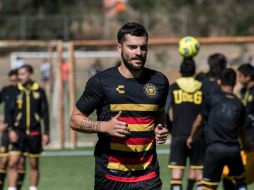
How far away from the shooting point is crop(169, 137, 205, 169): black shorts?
12633 mm

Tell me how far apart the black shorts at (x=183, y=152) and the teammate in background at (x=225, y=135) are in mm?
1328

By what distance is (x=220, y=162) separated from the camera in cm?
1116

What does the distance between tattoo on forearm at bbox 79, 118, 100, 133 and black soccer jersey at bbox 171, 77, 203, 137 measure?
4.86 metres

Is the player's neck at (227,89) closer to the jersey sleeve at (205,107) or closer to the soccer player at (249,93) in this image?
the jersey sleeve at (205,107)

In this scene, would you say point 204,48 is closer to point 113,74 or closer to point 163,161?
point 163,161

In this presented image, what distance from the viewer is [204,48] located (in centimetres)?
3750

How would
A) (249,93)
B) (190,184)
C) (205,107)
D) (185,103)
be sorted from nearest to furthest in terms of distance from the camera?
1. (205,107)
2. (185,103)
3. (249,93)
4. (190,184)

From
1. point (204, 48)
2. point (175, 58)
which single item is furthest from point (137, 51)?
point (175, 58)

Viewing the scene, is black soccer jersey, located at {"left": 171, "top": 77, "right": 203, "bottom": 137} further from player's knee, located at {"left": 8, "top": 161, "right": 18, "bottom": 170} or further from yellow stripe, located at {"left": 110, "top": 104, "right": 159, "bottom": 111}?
yellow stripe, located at {"left": 110, "top": 104, "right": 159, "bottom": 111}

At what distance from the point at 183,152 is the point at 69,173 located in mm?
4556

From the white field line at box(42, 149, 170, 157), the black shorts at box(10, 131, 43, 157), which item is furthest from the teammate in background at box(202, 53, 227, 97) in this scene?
the white field line at box(42, 149, 170, 157)

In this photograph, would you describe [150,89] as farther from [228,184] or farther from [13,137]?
[13,137]

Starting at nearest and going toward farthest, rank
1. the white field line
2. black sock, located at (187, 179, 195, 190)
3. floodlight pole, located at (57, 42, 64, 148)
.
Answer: black sock, located at (187, 179, 195, 190)
the white field line
floodlight pole, located at (57, 42, 64, 148)

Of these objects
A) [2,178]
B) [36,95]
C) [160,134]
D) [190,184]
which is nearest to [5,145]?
[2,178]
